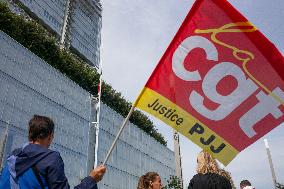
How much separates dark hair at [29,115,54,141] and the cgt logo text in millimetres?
2113

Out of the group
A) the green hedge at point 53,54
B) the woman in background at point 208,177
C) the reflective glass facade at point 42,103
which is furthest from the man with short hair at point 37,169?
the green hedge at point 53,54

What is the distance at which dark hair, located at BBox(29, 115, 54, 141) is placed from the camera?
2.78 m

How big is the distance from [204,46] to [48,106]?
17824 millimetres

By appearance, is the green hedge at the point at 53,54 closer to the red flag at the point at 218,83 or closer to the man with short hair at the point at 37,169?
the red flag at the point at 218,83

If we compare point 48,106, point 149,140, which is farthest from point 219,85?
point 149,140

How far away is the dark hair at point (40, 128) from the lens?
2.78 m

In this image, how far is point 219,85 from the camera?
4.58 metres

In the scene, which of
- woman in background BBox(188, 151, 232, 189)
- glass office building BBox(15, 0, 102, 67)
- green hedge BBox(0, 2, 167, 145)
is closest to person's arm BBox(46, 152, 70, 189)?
woman in background BBox(188, 151, 232, 189)

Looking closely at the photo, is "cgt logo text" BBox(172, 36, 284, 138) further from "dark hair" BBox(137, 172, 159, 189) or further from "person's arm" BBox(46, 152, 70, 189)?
"person's arm" BBox(46, 152, 70, 189)

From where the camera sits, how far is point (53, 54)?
88.8ft

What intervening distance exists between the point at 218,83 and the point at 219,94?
129mm

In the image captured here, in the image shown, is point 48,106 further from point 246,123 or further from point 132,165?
point 246,123

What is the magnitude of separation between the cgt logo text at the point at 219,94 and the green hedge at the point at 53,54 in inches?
748

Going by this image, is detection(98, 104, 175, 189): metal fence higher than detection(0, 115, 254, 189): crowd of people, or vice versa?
detection(98, 104, 175, 189): metal fence
